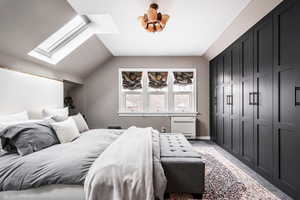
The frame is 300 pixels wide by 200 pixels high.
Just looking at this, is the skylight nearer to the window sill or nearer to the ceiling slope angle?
the ceiling slope angle

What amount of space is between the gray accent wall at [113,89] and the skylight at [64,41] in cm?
176

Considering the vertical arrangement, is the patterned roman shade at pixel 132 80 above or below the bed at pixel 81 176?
above

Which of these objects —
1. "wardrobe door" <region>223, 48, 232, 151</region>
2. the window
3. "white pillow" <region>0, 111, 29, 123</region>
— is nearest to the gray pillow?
"white pillow" <region>0, 111, 29, 123</region>

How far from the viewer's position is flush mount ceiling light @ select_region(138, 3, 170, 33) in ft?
8.07

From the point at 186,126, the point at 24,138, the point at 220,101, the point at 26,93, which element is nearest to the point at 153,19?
the point at 24,138

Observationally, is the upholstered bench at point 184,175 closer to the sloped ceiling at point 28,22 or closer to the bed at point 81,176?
the bed at point 81,176

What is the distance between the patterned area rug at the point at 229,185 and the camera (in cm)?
210

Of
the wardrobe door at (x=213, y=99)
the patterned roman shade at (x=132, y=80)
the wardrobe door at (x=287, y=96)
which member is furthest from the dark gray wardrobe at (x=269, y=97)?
the patterned roman shade at (x=132, y=80)

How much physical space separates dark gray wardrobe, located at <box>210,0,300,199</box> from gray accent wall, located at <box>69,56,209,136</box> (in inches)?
61.3

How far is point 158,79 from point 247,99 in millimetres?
2892

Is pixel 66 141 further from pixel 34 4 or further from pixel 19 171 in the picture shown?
pixel 34 4

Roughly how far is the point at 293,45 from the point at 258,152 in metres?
1.60

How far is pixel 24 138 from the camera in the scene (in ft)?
6.70

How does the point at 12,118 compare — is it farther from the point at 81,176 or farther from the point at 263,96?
the point at 263,96
